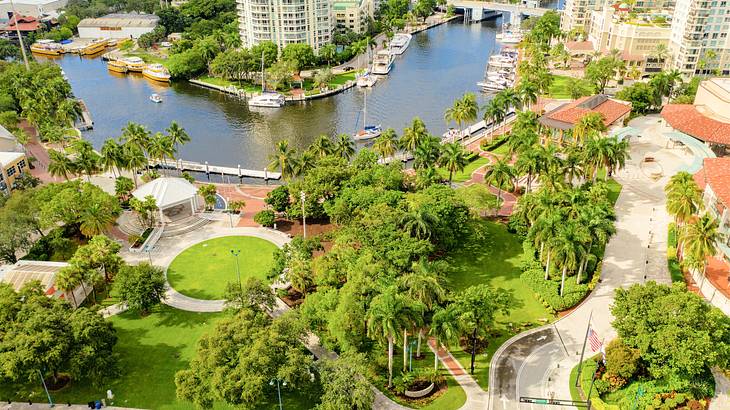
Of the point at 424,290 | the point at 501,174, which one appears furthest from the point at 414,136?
the point at 424,290

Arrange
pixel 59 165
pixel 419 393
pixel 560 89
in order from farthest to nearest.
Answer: pixel 560 89
pixel 59 165
pixel 419 393

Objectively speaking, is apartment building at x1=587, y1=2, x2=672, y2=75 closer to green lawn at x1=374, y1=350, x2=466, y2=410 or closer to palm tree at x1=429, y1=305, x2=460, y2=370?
green lawn at x1=374, y1=350, x2=466, y2=410

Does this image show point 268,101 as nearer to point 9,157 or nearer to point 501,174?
point 9,157

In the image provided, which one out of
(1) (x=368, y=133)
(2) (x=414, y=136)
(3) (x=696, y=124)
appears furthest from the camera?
(1) (x=368, y=133)

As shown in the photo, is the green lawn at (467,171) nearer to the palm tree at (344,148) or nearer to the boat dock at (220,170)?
the palm tree at (344,148)

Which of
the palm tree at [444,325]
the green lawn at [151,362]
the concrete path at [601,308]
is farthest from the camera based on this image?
the concrete path at [601,308]

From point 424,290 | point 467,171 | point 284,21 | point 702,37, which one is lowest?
point 467,171

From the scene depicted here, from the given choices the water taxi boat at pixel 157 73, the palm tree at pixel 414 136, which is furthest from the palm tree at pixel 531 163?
the water taxi boat at pixel 157 73

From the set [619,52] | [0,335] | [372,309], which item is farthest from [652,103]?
[0,335]
